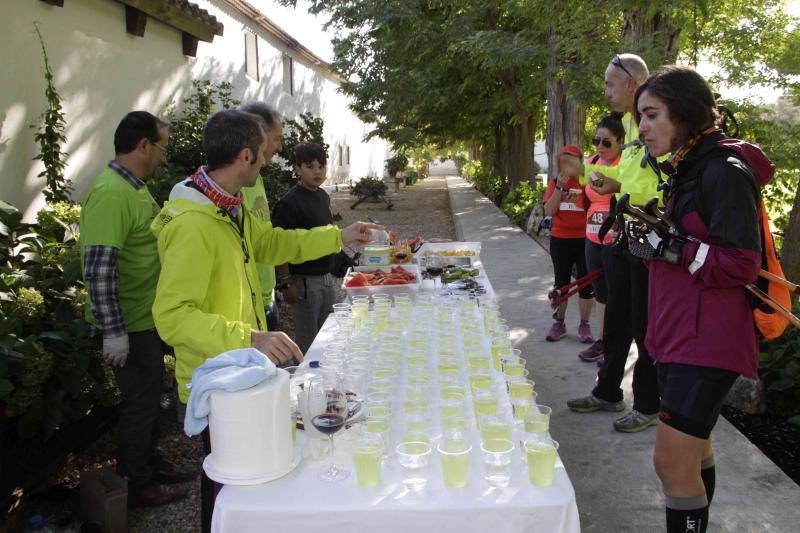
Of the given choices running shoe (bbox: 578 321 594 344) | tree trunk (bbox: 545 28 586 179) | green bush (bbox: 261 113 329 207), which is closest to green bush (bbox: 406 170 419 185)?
tree trunk (bbox: 545 28 586 179)

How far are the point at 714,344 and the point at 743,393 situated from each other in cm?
270

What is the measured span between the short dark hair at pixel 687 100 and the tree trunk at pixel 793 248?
3.21m

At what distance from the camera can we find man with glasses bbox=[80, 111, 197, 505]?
3.17 metres

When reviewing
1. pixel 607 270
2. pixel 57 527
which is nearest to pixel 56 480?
pixel 57 527

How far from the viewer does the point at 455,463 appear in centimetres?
184

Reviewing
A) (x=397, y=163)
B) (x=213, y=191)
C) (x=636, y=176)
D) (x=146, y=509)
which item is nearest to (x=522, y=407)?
(x=213, y=191)

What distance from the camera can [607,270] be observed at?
13.6 ft

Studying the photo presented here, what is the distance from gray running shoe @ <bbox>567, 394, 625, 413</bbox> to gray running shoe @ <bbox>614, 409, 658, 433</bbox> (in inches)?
12.0

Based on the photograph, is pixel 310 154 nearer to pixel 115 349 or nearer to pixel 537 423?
pixel 115 349

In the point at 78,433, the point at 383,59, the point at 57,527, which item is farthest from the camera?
→ the point at 383,59

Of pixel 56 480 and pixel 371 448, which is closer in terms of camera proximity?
pixel 371 448

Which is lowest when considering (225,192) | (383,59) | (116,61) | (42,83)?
(225,192)

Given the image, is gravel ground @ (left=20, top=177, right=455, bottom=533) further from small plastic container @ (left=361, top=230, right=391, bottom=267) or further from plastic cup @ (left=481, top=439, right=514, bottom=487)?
plastic cup @ (left=481, top=439, right=514, bottom=487)

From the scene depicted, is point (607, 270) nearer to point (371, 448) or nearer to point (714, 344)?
point (714, 344)
